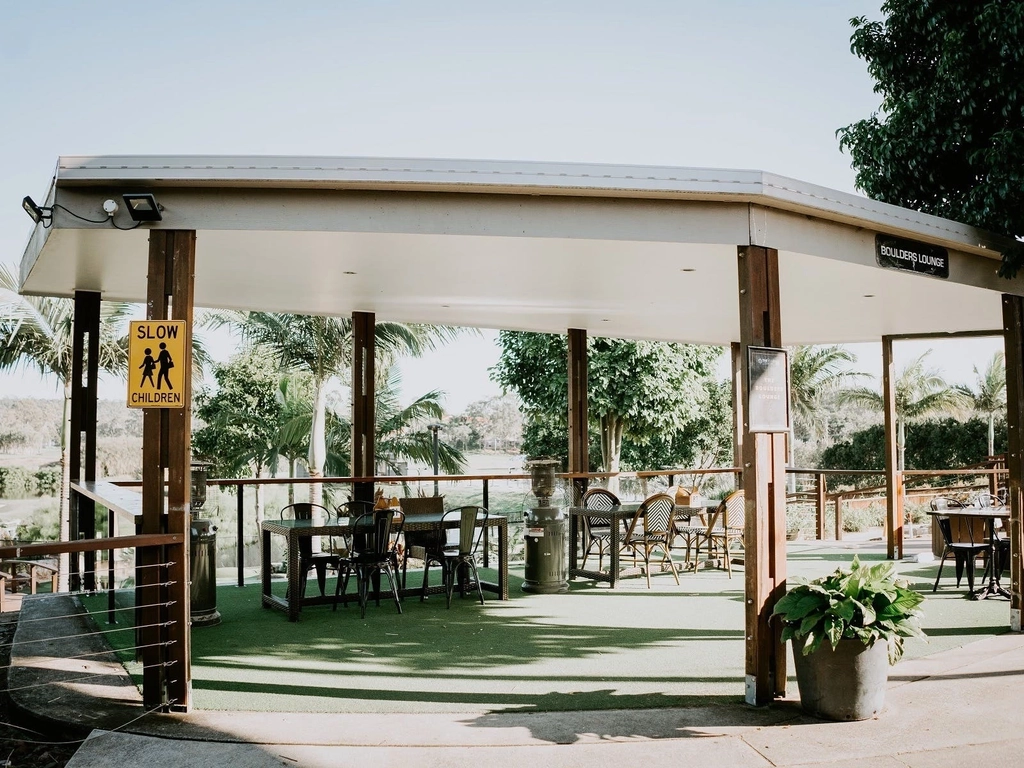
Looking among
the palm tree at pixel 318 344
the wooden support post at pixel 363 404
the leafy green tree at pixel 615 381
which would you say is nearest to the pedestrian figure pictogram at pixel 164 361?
the wooden support post at pixel 363 404

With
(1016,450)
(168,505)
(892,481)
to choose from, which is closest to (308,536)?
(168,505)

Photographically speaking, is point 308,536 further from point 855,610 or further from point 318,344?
point 318,344

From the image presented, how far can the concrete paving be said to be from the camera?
3.67m

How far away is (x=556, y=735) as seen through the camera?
12.9 ft

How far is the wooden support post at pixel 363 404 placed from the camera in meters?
8.92

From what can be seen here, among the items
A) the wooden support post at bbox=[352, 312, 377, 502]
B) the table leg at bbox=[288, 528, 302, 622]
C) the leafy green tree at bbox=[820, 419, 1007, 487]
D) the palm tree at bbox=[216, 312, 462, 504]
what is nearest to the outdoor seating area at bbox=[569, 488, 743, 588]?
the wooden support post at bbox=[352, 312, 377, 502]

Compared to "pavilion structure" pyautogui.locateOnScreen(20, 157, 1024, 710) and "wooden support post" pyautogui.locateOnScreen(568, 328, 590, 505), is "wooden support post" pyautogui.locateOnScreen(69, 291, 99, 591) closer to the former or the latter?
"pavilion structure" pyautogui.locateOnScreen(20, 157, 1024, 710)

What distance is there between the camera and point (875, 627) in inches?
163

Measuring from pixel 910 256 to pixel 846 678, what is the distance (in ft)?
9.57

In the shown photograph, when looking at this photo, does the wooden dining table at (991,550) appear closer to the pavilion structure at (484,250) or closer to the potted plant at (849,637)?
the pavilion structure at (484,250)

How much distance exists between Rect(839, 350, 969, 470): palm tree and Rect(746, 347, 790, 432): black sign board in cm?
2415

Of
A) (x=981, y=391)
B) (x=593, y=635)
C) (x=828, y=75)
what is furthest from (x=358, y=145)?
(x=593, y=635)

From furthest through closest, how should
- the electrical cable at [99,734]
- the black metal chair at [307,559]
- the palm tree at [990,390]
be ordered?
the palm tree at [990,390] → the black metal chair at [307,559] → the electrical cable at [99,734]

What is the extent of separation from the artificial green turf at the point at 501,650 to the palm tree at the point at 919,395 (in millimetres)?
21536
